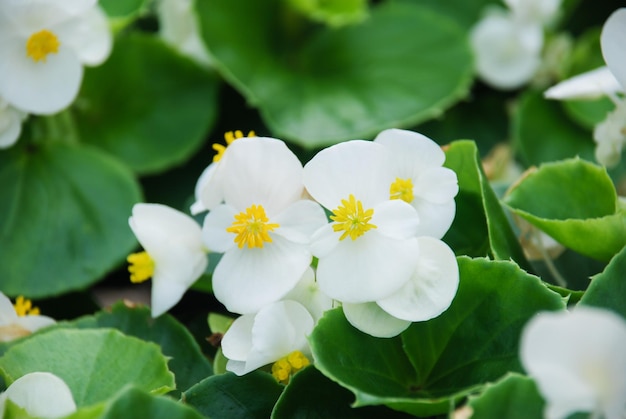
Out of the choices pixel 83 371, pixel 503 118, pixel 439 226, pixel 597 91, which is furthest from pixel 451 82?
pixel 83 371

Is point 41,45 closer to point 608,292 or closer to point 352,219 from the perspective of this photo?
point 352,219

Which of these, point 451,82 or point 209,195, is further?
point 451,82

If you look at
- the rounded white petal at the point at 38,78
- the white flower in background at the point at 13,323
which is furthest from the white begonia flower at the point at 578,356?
the rounded white petal at the point at 38,78

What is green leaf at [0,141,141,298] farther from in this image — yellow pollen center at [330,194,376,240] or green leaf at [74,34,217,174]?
yellow pollen center at [330,194,376,240]

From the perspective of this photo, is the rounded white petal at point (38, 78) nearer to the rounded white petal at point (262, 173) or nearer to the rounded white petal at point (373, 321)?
the rounded white petal at point (262, 173)

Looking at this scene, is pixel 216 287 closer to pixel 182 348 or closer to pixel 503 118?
pixel 182 348

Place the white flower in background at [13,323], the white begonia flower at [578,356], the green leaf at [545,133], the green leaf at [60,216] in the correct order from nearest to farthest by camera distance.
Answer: the white begonia flower at [578,356] < the white flower in background at [13,323] < the green leaf at [60,216] < the green leaf at [545,133]
